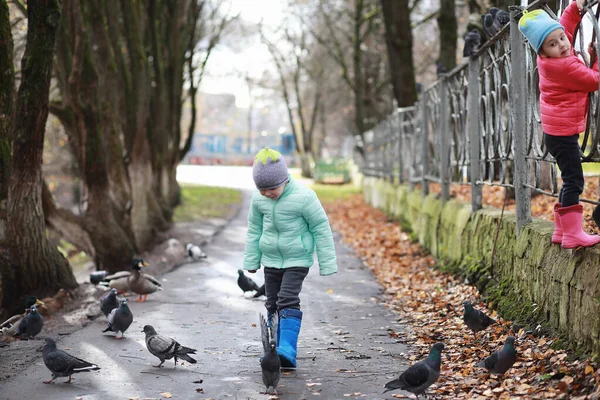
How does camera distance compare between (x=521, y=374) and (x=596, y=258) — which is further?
(x=521, y=374)

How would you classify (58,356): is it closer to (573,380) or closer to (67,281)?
(573,380)

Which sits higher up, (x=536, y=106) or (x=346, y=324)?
(x=536, y=106)

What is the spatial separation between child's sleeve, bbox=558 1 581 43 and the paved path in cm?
276

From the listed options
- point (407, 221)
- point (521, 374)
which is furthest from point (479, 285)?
point (407, 221)

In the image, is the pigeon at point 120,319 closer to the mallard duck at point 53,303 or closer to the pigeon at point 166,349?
the pigeon at point 166,349

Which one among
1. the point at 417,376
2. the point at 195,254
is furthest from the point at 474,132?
the point at 195,254

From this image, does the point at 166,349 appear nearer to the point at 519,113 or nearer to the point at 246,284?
the point at 519,113

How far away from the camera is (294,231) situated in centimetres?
691

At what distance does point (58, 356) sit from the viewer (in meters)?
6.18

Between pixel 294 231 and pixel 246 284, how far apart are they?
3970 millimetres

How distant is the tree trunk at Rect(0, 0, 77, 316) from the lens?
34.0ft

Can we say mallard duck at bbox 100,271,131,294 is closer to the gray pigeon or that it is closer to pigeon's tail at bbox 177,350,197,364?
the gray pigeon

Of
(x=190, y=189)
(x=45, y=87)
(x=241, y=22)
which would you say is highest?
(x=241, y=22)

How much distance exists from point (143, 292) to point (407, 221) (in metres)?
7.51
